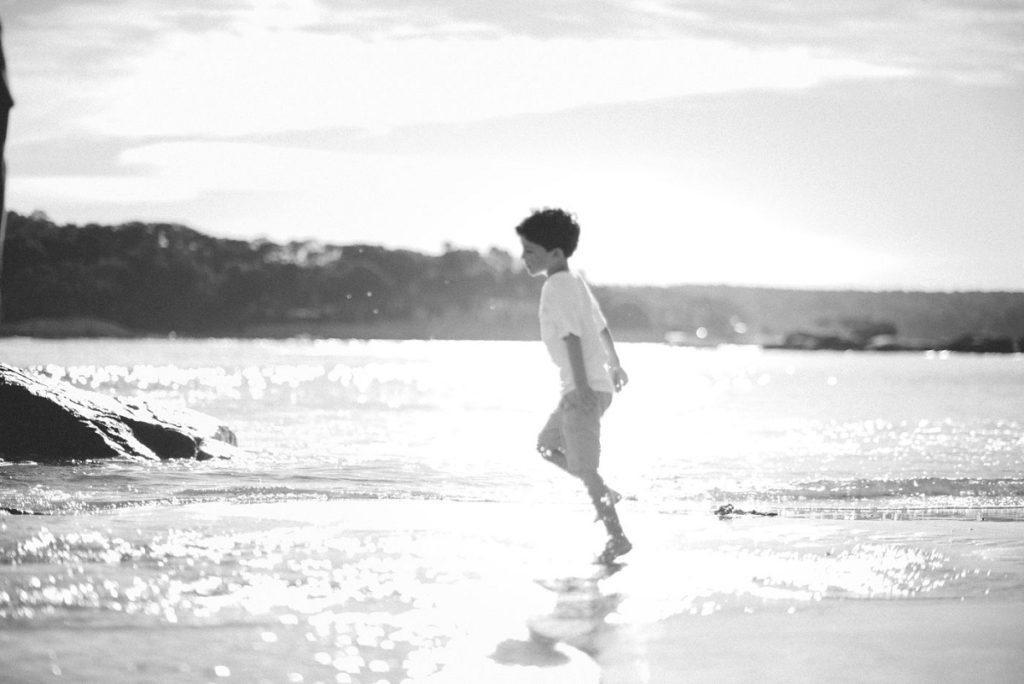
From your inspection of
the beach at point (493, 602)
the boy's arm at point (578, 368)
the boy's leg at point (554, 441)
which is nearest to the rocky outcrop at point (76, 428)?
the beach at point (493, 602)

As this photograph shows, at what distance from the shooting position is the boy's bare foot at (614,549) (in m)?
5.45

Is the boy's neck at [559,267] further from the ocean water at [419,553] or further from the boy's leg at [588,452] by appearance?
the ocean water at [419,553]

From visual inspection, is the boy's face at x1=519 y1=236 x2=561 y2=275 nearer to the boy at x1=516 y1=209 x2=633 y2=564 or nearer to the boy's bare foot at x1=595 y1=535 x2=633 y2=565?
the boy at x1=516 y1=209 x2=633 y2=564

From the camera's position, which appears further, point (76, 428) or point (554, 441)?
point (76, 428)

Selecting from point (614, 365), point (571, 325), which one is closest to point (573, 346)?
point (571, 325)

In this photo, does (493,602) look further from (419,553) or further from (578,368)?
(578,368)

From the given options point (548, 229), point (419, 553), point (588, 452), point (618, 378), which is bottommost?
point (419, 553)

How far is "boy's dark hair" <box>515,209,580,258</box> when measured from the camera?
19.2ft

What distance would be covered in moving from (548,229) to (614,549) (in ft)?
5.18

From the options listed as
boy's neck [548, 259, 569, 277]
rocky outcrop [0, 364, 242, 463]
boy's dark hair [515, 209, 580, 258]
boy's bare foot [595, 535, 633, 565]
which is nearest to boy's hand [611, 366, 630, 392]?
boy's neck [548, 259, 569, 277]

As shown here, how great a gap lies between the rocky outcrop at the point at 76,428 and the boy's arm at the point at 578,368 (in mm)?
5373

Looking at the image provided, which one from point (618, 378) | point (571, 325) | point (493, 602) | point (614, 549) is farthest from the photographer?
point (618, 378)

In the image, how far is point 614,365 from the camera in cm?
595

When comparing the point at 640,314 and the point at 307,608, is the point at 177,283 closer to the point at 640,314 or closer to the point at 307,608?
the point at 640,314
